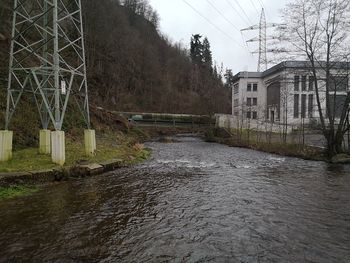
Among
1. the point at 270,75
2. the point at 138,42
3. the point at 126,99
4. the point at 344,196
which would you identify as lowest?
the point at 344,196

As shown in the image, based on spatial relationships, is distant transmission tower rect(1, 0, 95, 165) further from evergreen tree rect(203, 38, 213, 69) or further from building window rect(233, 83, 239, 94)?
evergreen tree rect(203, 38, 213, 69)

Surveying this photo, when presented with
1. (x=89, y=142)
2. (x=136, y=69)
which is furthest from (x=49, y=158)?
(x=136, y=69)

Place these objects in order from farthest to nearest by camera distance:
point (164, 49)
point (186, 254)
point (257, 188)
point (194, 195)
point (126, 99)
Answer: point (164, 49)
point (126, 99)
point (257, 188)
point (194, 195)
point (186, 254)

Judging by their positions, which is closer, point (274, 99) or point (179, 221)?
point (179, 221)

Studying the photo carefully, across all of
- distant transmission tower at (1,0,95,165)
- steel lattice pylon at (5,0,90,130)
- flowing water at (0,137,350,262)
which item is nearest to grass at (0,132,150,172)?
distant transmission tower at (1,0,95,165)

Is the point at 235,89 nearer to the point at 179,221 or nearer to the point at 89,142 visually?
the point at 89,142

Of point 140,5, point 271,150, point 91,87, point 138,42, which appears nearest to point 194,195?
point 271,150

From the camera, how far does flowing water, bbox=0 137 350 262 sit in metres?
5.60

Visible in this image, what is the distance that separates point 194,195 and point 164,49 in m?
77.2

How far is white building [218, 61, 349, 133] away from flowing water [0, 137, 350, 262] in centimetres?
1432

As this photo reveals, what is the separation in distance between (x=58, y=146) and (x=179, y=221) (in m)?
6.69

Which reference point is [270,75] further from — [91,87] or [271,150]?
[271,150]

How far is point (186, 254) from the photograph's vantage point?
5543 millimetres

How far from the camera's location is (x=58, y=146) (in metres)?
12.1
